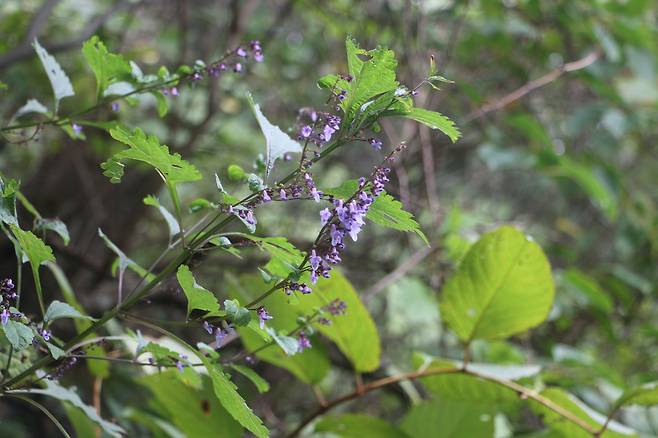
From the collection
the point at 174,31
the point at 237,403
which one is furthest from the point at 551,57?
the point at 237,403

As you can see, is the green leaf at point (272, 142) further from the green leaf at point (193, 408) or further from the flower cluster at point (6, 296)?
the green leaf at point (193, 408)

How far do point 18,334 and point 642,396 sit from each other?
841 millimetres

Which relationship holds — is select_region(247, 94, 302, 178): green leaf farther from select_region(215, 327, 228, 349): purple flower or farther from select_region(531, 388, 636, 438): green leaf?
select_region(531, 388, 636, 438): green leaf

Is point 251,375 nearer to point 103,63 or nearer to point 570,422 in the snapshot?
point 103,63

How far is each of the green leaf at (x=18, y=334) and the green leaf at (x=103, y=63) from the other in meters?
0.33

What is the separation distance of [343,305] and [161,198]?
236 cm

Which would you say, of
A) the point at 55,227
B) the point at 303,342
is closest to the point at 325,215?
the point at 303,342

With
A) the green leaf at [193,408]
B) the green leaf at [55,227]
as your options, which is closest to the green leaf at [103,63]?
the green leaf at [55,227]

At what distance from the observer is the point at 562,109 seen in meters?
3.10

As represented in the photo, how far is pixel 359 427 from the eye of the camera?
1166mm

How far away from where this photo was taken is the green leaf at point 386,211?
25.2 inches

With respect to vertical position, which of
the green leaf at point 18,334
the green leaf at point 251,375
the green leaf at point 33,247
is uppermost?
the green leaf at point 33,247

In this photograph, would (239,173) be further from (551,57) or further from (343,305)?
(551,57)

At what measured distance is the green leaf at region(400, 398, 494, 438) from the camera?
1229mm
